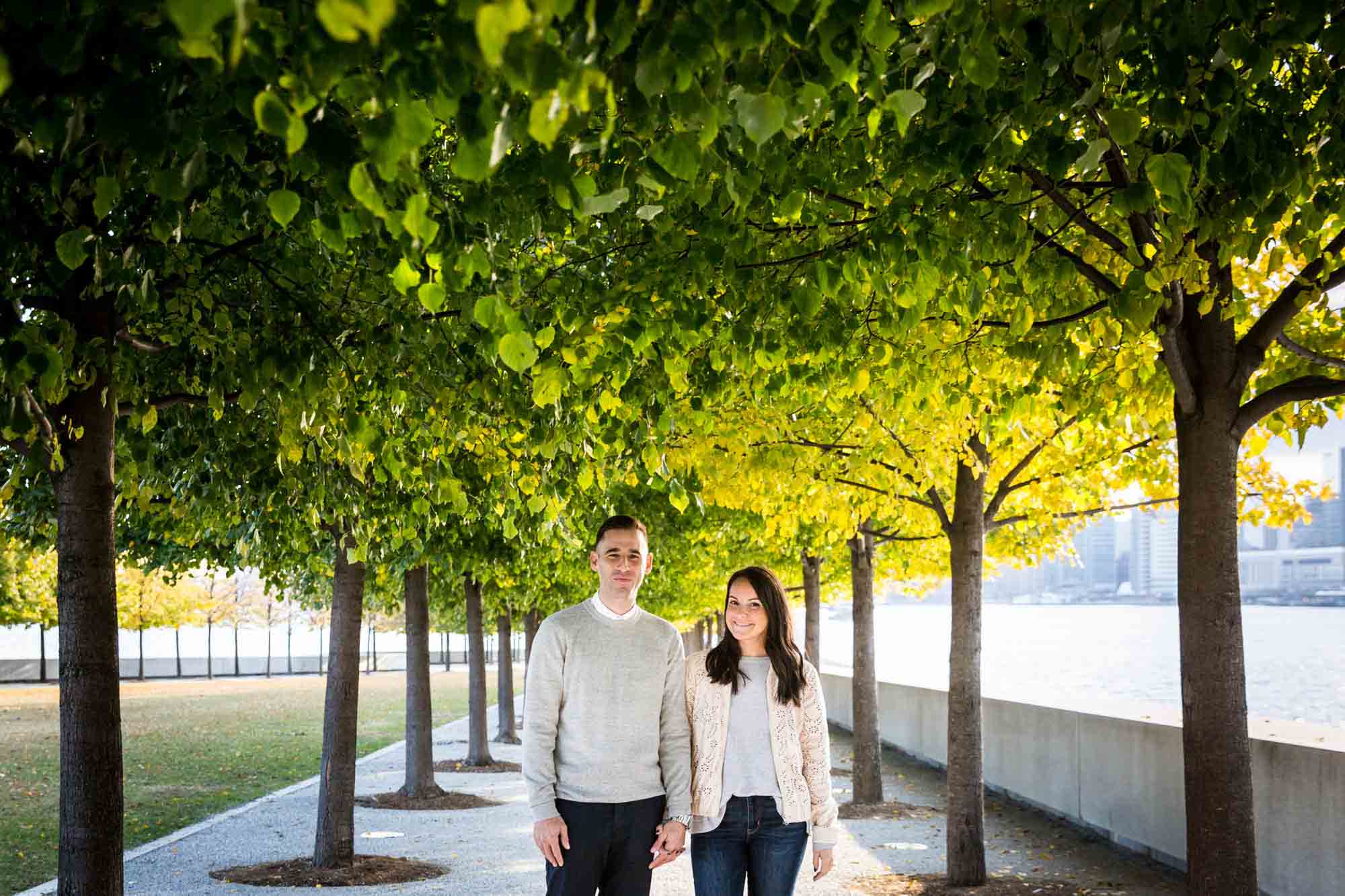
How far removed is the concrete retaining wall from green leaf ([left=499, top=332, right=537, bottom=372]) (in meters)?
6.51

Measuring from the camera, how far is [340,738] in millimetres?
11125

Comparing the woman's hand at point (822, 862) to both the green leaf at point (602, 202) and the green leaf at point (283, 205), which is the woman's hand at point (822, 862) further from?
the green leaf at point (283, 205)

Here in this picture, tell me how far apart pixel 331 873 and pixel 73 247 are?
806cm

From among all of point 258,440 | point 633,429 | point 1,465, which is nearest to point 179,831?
point 1,465

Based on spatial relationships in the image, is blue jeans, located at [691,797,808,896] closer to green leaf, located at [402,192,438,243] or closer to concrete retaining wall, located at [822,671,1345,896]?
green leaf, located at [402,192,438,243]

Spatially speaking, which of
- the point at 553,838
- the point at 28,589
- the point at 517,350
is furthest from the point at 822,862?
the point at 28,589

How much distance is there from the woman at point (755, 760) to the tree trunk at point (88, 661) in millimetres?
2630

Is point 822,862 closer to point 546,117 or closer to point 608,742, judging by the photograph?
point 608,742

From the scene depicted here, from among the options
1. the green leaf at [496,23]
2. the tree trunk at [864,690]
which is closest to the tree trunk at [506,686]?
the tree trunk at [864,690]

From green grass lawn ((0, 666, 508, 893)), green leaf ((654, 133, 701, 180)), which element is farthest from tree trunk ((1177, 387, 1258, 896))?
green grass lawn ((0, 666, 508, 893))

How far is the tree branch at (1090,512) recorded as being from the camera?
1155 centimetres

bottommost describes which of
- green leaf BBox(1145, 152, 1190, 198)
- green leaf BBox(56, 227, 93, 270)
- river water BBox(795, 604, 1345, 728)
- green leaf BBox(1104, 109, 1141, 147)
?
river water BBox(795, 604, 1345, 728)

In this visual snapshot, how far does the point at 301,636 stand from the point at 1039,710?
65202 millimetres

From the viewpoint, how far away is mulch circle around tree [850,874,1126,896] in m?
9.55
